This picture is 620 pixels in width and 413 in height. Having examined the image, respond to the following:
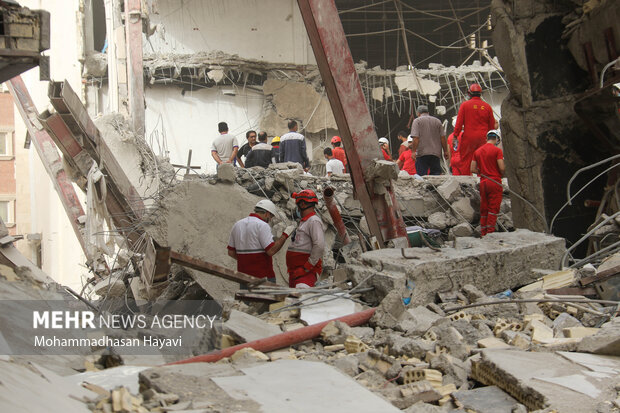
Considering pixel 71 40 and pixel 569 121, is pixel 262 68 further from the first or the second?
pixel 569 121

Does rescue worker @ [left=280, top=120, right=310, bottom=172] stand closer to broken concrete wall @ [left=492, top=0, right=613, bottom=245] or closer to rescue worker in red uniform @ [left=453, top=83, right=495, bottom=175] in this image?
rescue worker in red uniform @ [left=453, top=83, right=495, bottom=175]

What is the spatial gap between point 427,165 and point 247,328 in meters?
7.75

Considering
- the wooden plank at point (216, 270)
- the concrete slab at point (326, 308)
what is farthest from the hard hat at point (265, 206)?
the concrete slab at point (326, 308)

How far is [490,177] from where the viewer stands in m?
8.88

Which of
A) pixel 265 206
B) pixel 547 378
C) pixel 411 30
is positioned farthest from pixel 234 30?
pixel 547 378

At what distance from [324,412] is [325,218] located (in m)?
6.83

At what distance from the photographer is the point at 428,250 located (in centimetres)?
580

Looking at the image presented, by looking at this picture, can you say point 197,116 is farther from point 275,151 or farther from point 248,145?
point 275,151

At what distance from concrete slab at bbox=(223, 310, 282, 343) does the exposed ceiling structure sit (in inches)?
523

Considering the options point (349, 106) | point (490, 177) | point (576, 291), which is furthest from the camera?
point (490, 177)

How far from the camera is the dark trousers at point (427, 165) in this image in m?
→ 11.5

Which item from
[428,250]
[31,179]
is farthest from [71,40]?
[428,250]

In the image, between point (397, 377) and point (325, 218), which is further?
point (325, 218)

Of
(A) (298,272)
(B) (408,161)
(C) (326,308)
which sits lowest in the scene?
(C) (326,308)
